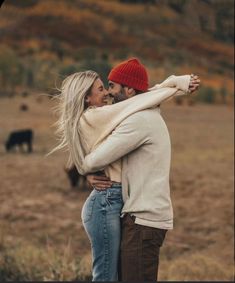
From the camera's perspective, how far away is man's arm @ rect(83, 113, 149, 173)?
10.8 feet

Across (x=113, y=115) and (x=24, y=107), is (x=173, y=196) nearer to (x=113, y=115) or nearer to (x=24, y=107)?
(x=24, y=107)

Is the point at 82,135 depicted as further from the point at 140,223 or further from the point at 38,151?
the point at 38,151

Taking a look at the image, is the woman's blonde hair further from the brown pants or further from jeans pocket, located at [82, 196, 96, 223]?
the brown pants

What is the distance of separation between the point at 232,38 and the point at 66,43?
502 centimetres

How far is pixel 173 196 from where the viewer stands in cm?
1755

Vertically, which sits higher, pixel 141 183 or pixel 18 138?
pixel 141 183

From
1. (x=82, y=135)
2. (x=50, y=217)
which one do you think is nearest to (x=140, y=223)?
(x=82, y=135)

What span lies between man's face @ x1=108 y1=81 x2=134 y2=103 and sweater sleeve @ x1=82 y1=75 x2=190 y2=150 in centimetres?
4

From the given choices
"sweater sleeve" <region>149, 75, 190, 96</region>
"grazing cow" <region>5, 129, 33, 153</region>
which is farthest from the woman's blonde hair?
"grazing cow" <region>5, 129, 33, 153</region>

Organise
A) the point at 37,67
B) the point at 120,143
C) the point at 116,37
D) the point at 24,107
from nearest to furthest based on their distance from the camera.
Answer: the point at 120,143 < the point at 24,107 < the point at 37,67 < the point at 116,37

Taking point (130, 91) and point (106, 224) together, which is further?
point (130, 91)

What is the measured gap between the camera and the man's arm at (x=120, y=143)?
3293 millimetres

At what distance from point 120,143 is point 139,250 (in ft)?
1.43

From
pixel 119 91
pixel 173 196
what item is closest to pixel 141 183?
pixel 119 91
